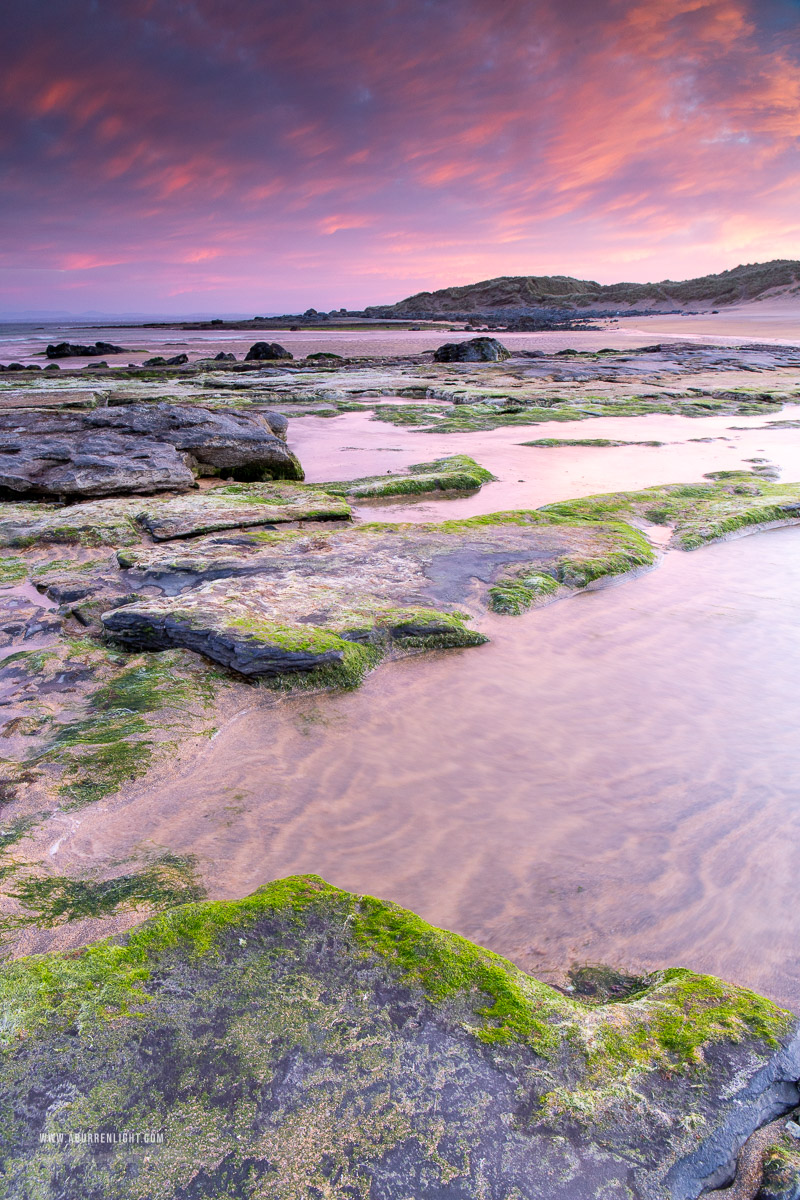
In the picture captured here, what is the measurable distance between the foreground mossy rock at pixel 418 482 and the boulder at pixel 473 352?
1828 centimetres

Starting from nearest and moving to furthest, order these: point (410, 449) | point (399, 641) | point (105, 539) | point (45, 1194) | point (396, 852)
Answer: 1. point (45, 1194)
2. point (396, 852)
3. point (399, 641)
4. point (105, 539)
5. point (410, 449)

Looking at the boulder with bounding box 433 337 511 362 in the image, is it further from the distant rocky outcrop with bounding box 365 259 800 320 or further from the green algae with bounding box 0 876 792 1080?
the distant rocky outcrop with bounding box 365 259 800 320

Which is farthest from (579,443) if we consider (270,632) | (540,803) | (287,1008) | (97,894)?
(287,1008)

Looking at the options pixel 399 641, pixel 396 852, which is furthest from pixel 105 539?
pixel 396 852

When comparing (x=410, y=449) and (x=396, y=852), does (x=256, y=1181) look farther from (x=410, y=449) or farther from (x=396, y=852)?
(x=410, y=449)

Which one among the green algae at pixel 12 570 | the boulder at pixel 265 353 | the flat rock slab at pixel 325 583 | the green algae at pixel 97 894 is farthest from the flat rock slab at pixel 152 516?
the boulder at pixel 265 353

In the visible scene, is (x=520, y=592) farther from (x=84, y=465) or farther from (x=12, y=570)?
(x=84, y=465)

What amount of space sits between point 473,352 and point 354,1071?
2635cm

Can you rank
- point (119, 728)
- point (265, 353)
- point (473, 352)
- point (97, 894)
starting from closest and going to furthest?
1. point (97, 894)
2. point (119, 728)
3. point (473, 352)
4. point (265, 353)

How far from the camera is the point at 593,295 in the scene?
9862 cm

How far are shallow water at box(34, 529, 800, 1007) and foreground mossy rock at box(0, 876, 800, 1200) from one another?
414 mm

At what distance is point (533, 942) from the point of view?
2.40 m

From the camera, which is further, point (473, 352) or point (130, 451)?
point (473, 352)

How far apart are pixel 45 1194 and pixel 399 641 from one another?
3186 millimetres
